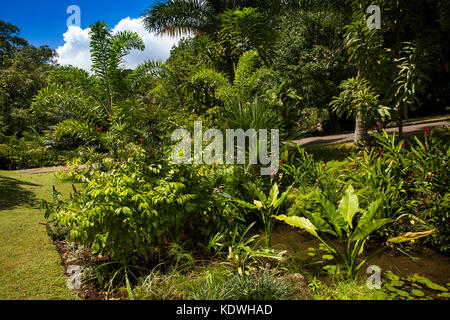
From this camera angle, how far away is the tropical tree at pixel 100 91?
13.8ft

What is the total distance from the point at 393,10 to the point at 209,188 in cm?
484

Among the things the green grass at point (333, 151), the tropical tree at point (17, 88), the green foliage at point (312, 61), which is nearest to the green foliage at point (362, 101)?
the green grass at point (333, 151)

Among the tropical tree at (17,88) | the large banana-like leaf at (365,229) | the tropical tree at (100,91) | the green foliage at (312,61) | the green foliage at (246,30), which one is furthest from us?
the tropical tree at (17,88)

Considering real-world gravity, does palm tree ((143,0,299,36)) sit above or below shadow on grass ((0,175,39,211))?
above

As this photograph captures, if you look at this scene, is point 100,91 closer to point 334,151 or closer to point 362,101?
point 362,101

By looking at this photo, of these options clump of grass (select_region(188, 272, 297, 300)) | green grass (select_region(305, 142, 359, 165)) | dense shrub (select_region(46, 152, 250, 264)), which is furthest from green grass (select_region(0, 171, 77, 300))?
green grass (select_region(305, 142, 359, 165))

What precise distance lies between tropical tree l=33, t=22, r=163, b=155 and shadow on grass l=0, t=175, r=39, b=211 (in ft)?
7.18

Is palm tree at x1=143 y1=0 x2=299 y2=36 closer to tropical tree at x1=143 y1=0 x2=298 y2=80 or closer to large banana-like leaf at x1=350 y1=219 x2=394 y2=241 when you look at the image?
tropical tree at x1=143 y1=0 x2=298 y2=80

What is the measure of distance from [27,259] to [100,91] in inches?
133

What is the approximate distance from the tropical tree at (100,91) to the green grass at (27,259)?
1.68m

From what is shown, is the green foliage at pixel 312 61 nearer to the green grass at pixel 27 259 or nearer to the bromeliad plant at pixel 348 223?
the bromeliad plant at pixel 348 223

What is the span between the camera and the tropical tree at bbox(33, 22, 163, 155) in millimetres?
4207

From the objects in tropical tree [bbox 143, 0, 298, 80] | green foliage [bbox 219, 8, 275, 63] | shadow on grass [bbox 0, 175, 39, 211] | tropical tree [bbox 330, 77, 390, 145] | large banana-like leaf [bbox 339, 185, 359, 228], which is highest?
tropical tree [bbox 143, 0, 298, 80]
